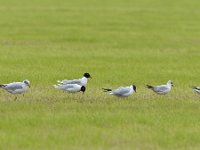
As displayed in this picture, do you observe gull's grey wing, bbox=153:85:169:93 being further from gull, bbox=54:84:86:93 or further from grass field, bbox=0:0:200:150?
gull, bbox=54:84:86:93

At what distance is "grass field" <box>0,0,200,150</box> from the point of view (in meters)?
13.6

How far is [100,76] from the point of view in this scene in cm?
2302

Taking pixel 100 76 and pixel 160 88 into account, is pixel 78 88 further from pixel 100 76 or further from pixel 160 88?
pixel 100 76

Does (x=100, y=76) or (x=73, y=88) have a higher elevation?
(x=100, y=76)

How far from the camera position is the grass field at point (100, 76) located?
1363 centimetres

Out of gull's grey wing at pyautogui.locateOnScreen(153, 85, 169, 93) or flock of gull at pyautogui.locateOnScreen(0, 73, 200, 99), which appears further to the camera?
gull's grey wing at pyautogui.locateOnScreen(153, 85, 169, 93)

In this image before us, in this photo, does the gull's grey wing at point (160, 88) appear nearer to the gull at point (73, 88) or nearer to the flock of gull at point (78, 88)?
the flock of gull at point (78, 88)

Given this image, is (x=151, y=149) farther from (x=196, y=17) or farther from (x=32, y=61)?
(x=196, y=17)

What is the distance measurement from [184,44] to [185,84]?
12.4 metres

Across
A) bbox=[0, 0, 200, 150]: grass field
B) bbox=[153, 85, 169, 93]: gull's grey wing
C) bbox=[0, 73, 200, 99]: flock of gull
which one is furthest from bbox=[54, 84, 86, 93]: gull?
bbox=[153, 85, 169, 93]: gull's grey wing

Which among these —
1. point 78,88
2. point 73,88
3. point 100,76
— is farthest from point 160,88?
point 100,76

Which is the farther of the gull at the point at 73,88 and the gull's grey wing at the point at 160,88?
the gull's grey wing at the point at 160,88

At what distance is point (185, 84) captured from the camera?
21312mm

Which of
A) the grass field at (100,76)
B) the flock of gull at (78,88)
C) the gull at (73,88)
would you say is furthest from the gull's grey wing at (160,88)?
the gull at (73,88)
